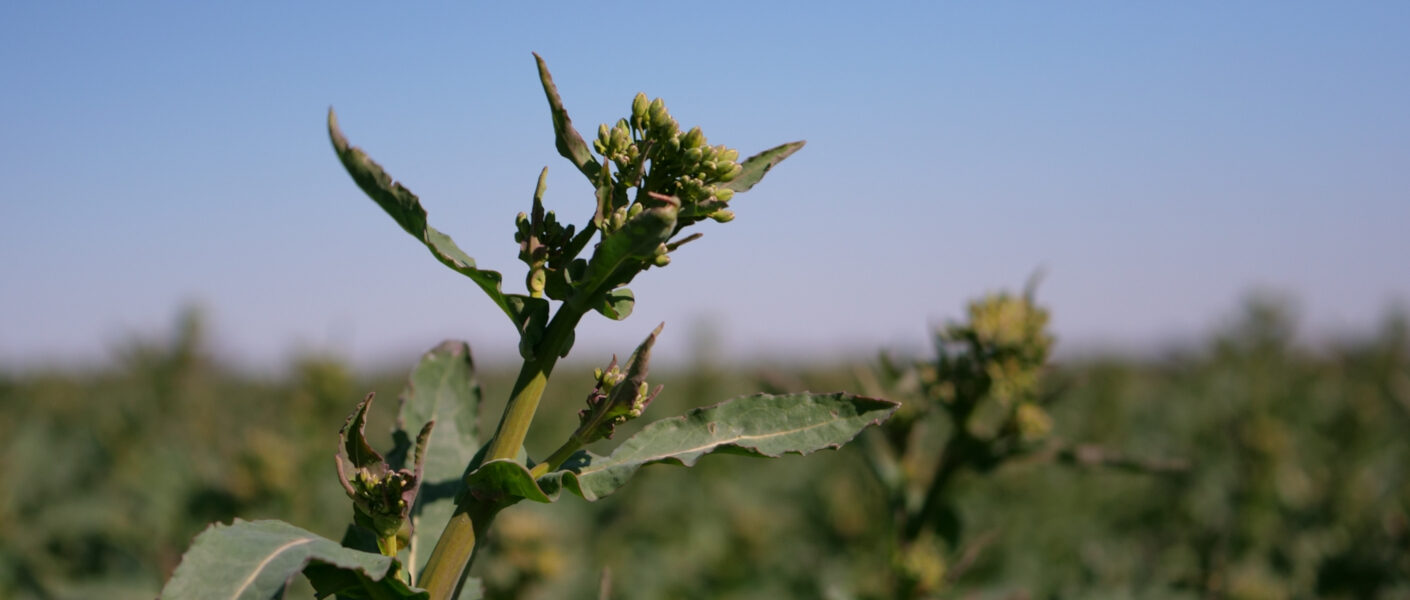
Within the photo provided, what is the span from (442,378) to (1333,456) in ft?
21.2

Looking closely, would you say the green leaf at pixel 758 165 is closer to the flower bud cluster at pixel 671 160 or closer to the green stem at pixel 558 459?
the flower bud cluster at pixel 671 160

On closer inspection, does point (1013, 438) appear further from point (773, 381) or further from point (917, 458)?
point (773, 381)

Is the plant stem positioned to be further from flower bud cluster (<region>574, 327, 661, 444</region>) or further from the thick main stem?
flower bud cluster (<region>574, 327, 661, 444</region>)

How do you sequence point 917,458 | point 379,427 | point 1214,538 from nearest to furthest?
point 917,458
point 1214,538
point 379,427

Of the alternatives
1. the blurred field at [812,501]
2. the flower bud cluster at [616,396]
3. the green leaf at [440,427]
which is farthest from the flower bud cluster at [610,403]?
the blurred field at [812,501]

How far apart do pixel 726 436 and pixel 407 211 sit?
51 centimetres

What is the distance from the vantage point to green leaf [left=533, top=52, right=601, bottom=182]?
4.25 feet

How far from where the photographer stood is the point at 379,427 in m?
7.49

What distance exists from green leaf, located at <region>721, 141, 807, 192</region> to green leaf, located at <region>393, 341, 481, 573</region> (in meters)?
0.66

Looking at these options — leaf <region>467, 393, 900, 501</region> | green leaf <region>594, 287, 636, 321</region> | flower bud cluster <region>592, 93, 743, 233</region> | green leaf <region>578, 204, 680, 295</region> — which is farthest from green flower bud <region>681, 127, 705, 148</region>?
leaf <region>467, 393, 900, 501</region>

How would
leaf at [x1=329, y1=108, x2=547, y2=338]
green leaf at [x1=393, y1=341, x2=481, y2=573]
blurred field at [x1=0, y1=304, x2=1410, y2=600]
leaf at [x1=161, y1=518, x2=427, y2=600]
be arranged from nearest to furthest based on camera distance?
leaf at [x1=161, y1=518, x2=427, y2=600] < leaf at [x1=329, y1=108, x2=547, y2=338] < green leaf at [x1=393, y1=341, x2=481, y2=573] < blurred field at [x1=0, y1=304, x2=1410, y2=600]

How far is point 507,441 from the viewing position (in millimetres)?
1274

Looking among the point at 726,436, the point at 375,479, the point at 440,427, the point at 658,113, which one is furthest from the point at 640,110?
the point at 440,427

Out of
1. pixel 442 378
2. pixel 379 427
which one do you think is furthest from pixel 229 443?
pixel 442 378
